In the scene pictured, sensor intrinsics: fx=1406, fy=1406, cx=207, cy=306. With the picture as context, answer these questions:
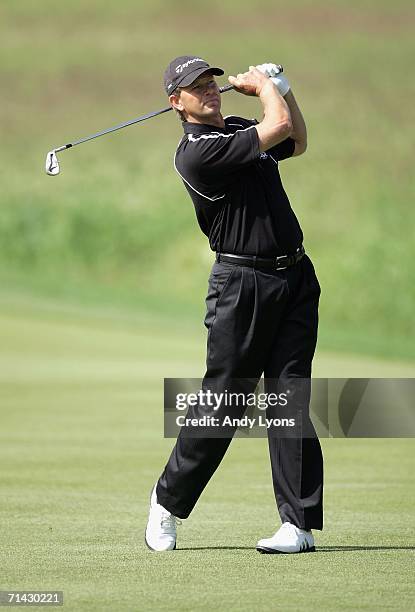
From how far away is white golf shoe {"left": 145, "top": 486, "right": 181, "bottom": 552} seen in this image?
5.00m

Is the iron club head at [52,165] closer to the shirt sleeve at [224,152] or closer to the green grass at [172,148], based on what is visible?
the shirt sleeve at [224,152]

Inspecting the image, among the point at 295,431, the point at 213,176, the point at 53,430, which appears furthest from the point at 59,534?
the point at 53,430

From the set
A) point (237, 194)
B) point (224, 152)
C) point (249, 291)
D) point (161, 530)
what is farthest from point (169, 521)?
point (224, 152)

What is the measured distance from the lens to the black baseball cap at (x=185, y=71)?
5.16 meters

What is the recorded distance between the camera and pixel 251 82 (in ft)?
17.0

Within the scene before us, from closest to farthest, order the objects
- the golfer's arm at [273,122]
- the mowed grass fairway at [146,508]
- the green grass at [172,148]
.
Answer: the mowed grass fairway at [146,508]
the golfer's arm at [273,122]
the green grass at [172,148]

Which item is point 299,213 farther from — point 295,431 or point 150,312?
point 295,431

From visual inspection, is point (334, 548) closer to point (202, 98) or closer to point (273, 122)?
point (273, 122)

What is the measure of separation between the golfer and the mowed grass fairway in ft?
0.69

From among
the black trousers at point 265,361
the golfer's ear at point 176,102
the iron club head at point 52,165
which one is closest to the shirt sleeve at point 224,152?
the golfer's ear at point 176,102

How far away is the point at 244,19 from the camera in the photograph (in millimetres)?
28844

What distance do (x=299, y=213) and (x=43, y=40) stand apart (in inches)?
302

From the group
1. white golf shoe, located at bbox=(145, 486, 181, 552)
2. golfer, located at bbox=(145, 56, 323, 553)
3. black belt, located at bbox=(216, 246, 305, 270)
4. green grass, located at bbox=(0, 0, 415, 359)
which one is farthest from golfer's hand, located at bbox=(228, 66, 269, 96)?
green grass, located at bbox=(0, 0, 415, 359)

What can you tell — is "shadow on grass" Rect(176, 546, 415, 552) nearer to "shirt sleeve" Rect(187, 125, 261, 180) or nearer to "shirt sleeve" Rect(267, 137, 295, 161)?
"shirt sleeve" Rect(187, 125, 261, 180)
